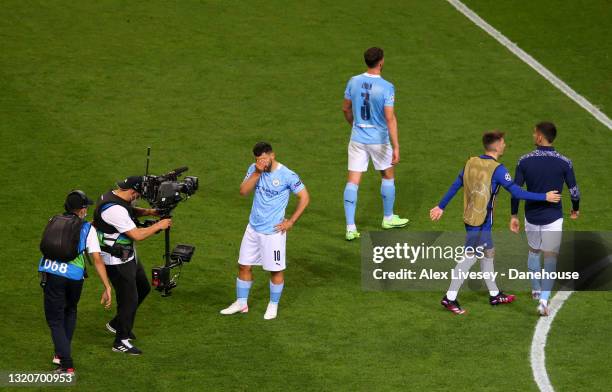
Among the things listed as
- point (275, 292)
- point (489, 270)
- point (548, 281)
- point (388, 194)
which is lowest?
point (275, 292)

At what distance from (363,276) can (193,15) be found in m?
10.5

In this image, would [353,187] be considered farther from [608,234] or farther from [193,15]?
[193,15]

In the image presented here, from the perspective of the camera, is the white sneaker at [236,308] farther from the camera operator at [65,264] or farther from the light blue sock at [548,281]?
the light blue sock at [548,281]

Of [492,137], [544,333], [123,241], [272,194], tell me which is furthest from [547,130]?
[123,241]

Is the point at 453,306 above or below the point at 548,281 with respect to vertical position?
below

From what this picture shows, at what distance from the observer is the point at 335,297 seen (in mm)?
14961

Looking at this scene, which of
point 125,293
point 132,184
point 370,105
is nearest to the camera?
point 132,184

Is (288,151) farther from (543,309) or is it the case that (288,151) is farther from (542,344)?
(542,344)

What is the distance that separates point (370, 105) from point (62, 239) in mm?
5575

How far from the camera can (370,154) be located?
16797mm

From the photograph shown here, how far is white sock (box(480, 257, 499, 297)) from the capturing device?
14219mm

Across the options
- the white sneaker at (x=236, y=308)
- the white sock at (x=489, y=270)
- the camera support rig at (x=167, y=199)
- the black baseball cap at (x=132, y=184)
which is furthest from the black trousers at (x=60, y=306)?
the white sock at (x=489, y=270)

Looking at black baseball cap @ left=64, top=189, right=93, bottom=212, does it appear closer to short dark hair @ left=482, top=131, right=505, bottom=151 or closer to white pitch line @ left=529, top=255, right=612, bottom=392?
short dark hair @ left=482, top=131, right=505, bottom=151

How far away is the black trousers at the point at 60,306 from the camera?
40.8 feet
